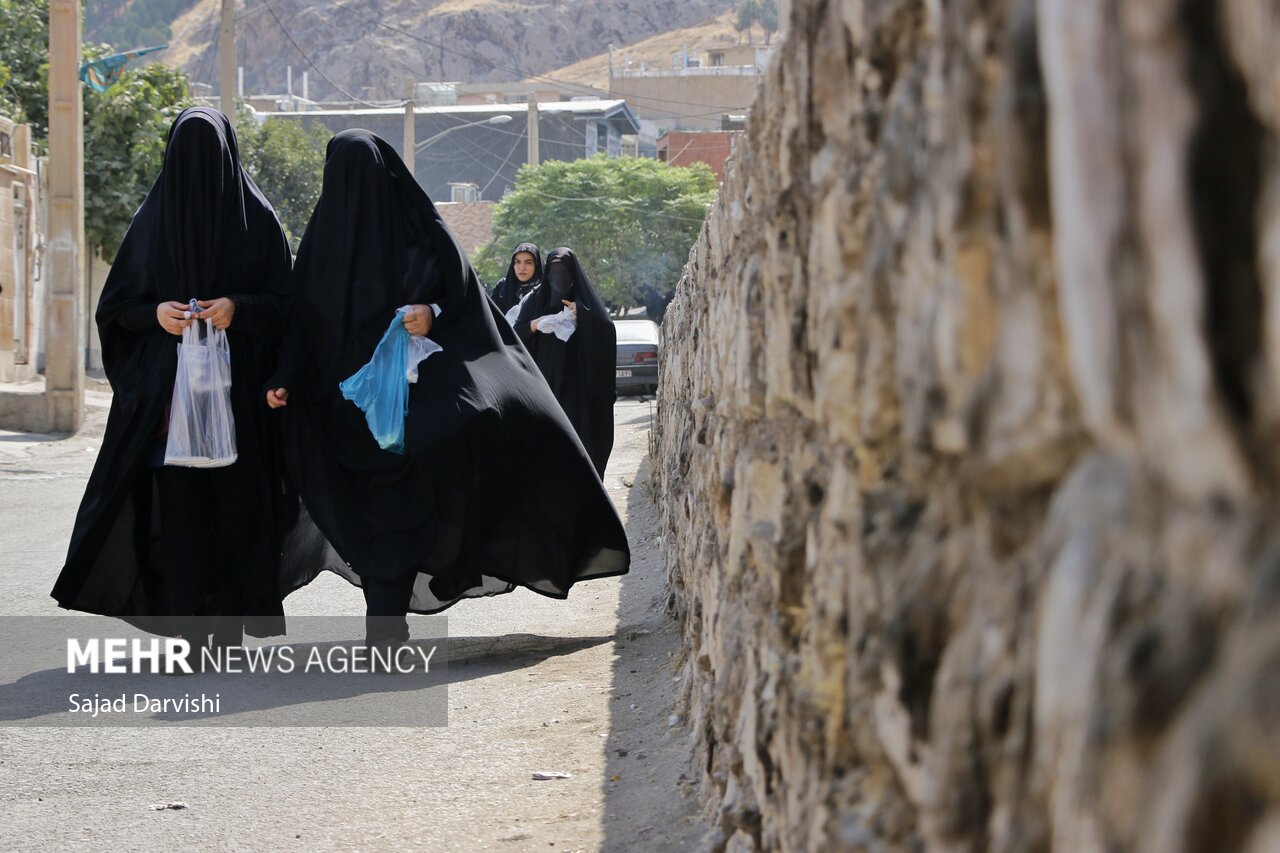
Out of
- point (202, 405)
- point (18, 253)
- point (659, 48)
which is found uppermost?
point (659, 48)

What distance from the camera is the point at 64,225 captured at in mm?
14359

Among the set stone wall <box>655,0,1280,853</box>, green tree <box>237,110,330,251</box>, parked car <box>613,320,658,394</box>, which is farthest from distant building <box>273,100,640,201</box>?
stone wall <box>655,0,1280,853</box>

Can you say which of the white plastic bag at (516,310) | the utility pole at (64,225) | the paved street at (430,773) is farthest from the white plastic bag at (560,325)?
the utility pole at (64,225)

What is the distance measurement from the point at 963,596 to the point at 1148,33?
59 centimetres

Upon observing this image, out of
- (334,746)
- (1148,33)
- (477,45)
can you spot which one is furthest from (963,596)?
(477,45)

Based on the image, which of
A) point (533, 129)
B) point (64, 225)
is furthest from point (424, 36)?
point (64, 225)

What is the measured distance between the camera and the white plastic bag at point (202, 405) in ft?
16.7

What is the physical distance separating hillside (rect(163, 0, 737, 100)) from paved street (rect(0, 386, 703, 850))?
120 meters

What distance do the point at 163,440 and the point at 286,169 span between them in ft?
113

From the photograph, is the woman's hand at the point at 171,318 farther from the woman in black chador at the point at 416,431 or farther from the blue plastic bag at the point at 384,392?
the blue plastic bag at the point at 384,392

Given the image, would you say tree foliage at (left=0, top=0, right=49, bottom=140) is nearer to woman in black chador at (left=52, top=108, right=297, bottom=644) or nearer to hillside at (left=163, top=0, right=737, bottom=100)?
woman in black chador at (left=52, top=108, right=297, bottom=644)

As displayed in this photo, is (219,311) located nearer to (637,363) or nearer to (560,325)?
(560,325)

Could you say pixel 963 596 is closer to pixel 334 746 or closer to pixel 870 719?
pixel 870 719

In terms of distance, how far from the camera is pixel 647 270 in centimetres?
4456
